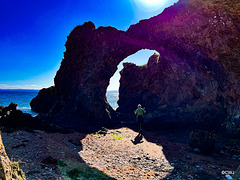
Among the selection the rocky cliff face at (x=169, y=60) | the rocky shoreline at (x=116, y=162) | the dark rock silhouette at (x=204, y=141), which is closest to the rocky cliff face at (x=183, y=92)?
the rocky cliff face at (x=169, y=60)

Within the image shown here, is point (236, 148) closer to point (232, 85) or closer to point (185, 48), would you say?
point (232, 85)

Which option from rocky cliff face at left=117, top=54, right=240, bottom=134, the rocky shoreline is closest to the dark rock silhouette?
the rocky shoreline

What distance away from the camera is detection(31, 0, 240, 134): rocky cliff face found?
49.7ft

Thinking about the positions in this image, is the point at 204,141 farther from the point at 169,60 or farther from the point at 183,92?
the point at 169,60

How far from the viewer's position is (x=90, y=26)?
95.6ft

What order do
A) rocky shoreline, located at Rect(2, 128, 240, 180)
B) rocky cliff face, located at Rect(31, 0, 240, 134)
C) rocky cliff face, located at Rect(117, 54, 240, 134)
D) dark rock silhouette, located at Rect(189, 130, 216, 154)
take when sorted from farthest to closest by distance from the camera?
rocky cliff face, located at Rect(117, 54, 240, 134) → rocky cliff face, located at Rect(31, 0, 240, 134) → dark rock silhouette, located at Rect(189, 130, 216, 154) → rocky shoreline, located at Rect(2, 128, 240, 180)

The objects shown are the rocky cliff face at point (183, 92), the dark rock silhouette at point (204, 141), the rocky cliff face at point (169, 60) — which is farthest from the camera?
the rocky cliff face at point (183, 92)

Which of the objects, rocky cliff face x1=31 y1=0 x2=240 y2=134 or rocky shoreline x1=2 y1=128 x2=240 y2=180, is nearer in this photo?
rocky shoreline x1=2 y1=128 x2=240 y2=180

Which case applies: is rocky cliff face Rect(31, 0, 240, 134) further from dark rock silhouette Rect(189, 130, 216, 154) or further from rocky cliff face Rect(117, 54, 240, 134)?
dark rock silhouette Rect(189, 130, 216, 154)

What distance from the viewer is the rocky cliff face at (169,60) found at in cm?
1515

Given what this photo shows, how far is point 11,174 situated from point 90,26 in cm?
2990

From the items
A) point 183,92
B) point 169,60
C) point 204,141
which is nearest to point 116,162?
point 204,141

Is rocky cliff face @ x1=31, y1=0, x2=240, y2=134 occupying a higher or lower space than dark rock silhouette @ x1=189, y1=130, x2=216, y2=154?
higher

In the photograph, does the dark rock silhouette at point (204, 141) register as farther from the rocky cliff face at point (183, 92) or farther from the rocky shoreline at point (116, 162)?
the rocky cliff face at point (183, 92)
